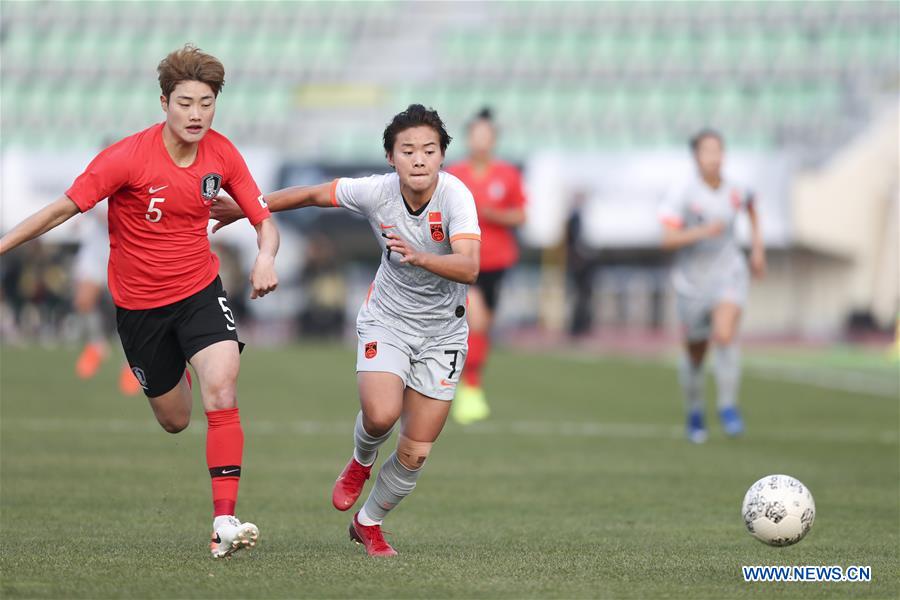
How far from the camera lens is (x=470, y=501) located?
861 centimetres

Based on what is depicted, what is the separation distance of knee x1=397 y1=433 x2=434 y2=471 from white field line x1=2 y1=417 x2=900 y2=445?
5882 mm

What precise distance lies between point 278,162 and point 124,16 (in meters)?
20.2

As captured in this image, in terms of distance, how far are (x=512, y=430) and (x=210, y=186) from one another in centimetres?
708

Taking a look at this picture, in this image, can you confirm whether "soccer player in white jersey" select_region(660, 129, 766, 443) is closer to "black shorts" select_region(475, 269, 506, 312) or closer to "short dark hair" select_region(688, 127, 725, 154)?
"short dark hair" select_region(688, 127, 725, 154)

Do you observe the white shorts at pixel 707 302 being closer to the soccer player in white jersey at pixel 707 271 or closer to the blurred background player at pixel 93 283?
the soccer player in white jersey at pixel 707 271

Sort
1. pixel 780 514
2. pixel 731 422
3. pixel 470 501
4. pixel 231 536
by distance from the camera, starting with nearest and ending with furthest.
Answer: pixel 231 536 → pixel 780 514 → pixel 470 501 → pixel 731 422

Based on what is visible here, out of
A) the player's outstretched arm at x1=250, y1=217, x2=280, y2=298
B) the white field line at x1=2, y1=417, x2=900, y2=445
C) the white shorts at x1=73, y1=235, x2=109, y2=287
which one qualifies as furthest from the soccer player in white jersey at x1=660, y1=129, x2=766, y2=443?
the white shorts at x1=73, y1=235, x2=109, y2=287

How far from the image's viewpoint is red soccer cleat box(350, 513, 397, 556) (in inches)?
250

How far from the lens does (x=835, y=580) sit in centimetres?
574

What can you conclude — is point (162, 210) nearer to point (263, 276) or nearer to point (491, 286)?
point (263, 276)

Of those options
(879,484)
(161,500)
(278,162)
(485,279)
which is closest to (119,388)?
(485,279)

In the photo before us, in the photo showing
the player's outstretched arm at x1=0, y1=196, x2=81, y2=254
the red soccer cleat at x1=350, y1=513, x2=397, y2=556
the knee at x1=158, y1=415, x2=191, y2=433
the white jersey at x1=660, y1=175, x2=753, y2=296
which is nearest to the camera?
the player's outstretched arm at x1=0, y1=196, x2=81, y2=254

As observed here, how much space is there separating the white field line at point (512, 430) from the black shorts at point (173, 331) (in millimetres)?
5681

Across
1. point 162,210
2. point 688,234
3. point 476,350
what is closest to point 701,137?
point 688,234
